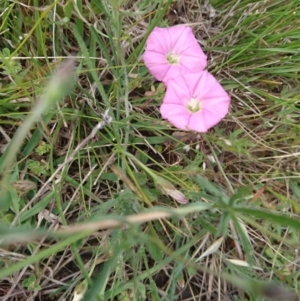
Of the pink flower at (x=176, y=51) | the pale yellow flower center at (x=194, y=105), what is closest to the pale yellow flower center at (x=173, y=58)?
the pink flower at (x=176, y=51)

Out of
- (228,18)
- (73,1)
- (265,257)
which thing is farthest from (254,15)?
(265,257)

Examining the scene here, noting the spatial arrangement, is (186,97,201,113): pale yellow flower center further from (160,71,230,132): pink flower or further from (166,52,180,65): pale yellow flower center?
(166,52,180,65): pale yellow flower center

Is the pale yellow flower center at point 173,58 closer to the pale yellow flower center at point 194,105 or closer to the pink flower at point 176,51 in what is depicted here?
the pink flower at point 176,51

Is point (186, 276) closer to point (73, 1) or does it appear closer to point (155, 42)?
point (155, 42)

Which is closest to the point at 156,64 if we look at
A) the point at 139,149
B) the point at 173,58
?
the point at 173,58

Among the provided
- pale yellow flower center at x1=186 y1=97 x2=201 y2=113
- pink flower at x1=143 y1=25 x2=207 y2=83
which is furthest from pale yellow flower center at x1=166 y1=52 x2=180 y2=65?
pale yellow flower center at x1=186 y1=97 x2=201 y2=113

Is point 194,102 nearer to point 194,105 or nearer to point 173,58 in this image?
point 194,105
